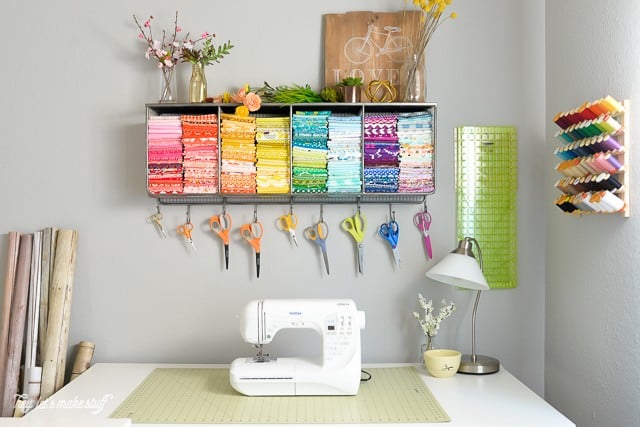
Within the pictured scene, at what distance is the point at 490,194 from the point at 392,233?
1.39ft

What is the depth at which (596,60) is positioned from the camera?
225 centimetres

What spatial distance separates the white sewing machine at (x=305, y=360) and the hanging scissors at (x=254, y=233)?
407 millimetres

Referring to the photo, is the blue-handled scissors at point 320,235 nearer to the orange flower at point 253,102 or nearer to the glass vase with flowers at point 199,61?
the orange flower at point 253,102

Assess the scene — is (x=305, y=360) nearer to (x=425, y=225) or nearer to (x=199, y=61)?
(x=425, y=225)

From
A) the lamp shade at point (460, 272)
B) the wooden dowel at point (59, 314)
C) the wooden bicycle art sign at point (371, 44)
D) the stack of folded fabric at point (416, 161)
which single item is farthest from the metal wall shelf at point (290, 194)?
the wooden dowel at point (59, 314)

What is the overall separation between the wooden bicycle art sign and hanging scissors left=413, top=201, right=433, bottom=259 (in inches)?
20.9

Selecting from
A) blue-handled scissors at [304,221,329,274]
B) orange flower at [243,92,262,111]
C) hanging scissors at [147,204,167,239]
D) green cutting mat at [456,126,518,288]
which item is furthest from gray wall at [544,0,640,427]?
hanging scissors at [147,204,167,239]

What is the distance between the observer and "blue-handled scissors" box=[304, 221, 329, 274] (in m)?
2.67

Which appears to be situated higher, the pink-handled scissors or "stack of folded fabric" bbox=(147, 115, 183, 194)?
"stack of folded fabric" bbox=(147, 115, 183, 194)

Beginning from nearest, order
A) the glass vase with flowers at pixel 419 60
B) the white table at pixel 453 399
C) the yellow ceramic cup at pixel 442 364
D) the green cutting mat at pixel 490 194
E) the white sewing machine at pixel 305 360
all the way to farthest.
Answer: the white table at pixel 453 399
the white sewing machine at pixel 305 360
the yellow ceramic cup at pixel 442 364
the glass vase with flowers at pixel 419 60
the green cutting mat at pixel 490 194

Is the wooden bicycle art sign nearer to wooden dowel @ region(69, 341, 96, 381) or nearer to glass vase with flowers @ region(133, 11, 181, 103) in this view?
glass vase with flowers @ region(133, 11, 181, 103)

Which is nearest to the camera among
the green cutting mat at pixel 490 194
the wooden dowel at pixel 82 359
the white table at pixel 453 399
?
the white table at pixel 453 399

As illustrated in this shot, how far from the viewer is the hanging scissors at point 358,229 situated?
8.75 ft

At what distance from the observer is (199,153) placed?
2.49 metres
